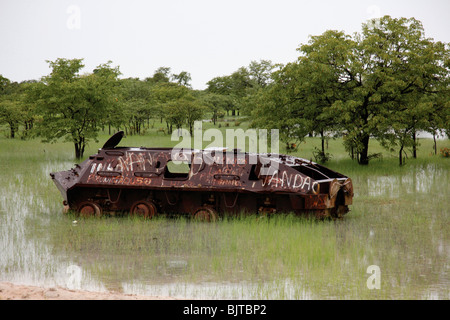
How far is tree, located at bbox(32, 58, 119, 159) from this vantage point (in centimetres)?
3412

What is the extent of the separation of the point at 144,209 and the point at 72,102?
870 inches

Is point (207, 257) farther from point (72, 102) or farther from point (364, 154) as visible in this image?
point (72, 102)

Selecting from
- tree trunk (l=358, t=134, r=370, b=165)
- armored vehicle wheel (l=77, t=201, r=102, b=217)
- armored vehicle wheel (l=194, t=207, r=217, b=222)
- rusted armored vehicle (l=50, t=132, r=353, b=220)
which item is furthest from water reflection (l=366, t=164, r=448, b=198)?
armored vehicle wheel (l=77, t=201, r=102, b=217)

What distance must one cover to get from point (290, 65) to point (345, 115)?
4.86m

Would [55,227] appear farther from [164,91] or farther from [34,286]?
[164,91]

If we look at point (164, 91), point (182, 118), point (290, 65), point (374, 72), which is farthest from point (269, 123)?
point (164, 91)

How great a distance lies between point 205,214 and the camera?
14234 mm

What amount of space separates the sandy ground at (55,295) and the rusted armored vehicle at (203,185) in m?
6.11

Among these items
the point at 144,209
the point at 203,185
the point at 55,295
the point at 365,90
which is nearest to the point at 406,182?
the point at 365,90

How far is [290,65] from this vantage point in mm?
30219

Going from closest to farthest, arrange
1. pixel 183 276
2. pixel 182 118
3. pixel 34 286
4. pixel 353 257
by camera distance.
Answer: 1. pixel 34 286
2. pixel 183 276
3. pixel 353 257
4. pixel 182 118

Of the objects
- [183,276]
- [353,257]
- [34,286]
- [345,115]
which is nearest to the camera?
[34,286]

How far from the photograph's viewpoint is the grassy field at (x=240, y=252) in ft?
29.1
